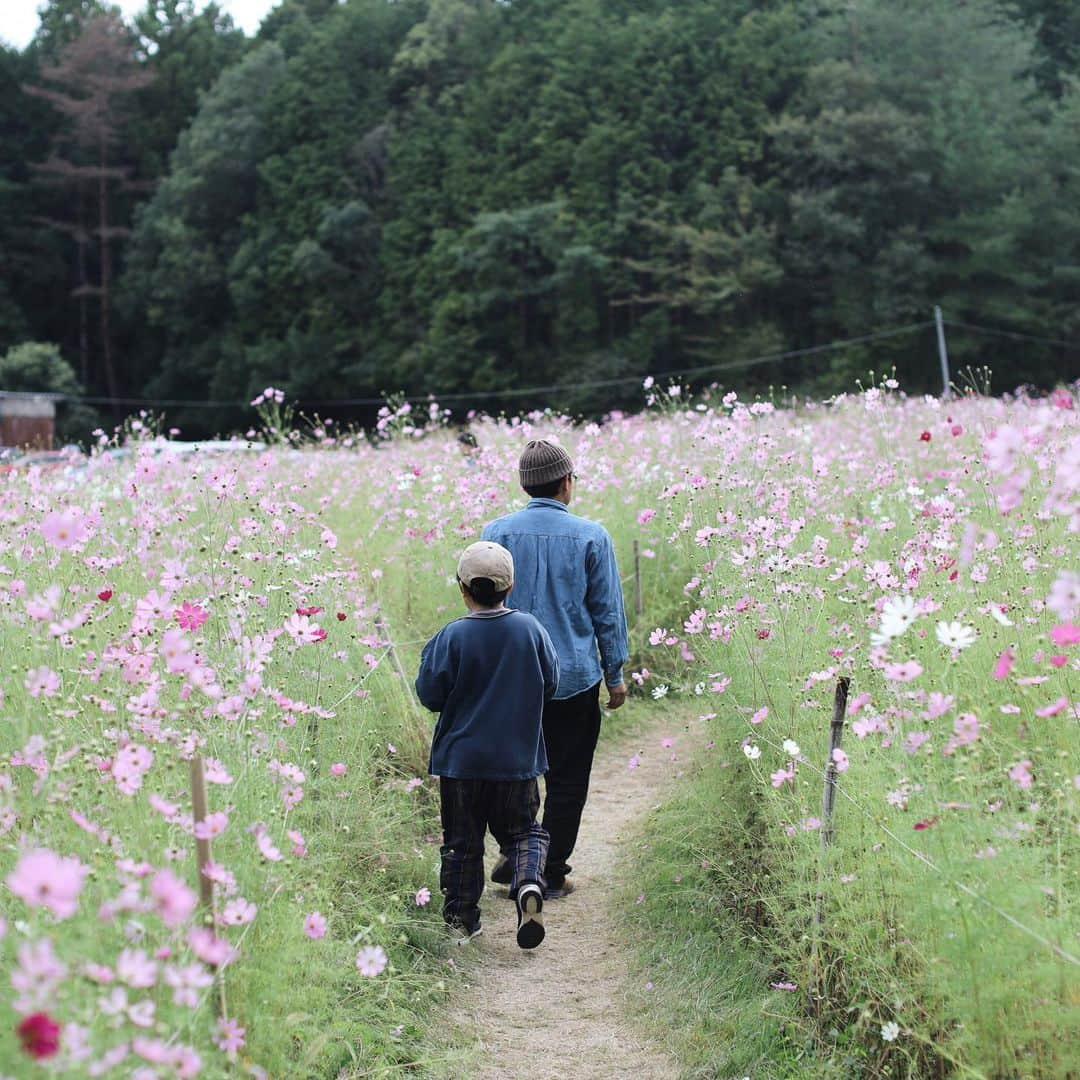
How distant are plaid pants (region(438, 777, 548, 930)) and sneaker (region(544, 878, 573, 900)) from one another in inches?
21.9

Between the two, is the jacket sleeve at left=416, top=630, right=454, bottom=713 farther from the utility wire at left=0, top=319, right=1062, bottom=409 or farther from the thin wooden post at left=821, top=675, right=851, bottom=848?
the utility wire at left=0, top=319, right=1062, bottom=409

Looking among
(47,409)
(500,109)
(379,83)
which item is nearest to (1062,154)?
(500,109)

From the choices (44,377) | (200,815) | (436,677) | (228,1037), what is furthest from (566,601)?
(44,377)

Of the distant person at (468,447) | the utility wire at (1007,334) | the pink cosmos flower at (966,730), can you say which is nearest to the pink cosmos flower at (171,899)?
the pink cosmos flower at (966,730)

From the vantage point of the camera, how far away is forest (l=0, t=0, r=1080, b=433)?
97.3 ft

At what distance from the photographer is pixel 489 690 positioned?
366 cm

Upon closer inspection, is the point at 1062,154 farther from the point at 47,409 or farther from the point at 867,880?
the point at 867,880

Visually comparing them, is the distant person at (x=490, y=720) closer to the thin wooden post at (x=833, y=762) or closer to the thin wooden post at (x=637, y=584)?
the thin wooden post at (x=833, y=762)

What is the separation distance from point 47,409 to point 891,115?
21.0m

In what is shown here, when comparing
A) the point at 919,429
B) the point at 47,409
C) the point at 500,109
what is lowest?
the point at 47,409

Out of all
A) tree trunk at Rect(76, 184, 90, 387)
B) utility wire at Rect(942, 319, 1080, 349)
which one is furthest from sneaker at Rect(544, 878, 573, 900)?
tree trunk at Rect(76, 184, 90, 387)

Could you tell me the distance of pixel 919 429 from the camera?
8.20 m

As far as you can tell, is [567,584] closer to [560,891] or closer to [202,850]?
[560,891]

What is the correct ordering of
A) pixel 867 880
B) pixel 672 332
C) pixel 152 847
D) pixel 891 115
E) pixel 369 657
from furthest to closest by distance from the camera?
pixel 672 332
pixel 891 115
pixel 369 657
pixel 867 880
pixel 152 847
